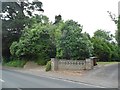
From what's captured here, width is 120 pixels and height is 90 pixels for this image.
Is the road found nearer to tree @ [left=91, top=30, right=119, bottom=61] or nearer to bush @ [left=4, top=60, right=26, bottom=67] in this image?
bush @ [left=4, top=60, right=26, bottom=67]

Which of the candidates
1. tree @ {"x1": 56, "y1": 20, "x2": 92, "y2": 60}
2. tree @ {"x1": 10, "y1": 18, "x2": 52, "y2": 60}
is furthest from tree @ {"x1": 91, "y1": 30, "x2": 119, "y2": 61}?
tree @ {"x1": 56, "y1": 20, "x2": 92, "y2": 60}

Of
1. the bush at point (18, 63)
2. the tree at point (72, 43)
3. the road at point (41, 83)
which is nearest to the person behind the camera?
the road at point (41, 83)

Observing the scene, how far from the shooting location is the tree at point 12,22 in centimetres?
5259

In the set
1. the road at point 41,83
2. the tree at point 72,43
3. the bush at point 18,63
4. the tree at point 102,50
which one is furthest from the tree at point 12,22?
the road at point 41,83

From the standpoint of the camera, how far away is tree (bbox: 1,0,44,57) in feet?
173

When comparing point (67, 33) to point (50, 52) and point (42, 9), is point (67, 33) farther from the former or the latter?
point (42, 9)

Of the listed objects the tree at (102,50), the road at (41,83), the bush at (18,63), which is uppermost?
the tree at (102,50)

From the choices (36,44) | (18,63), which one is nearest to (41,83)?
(36,44)

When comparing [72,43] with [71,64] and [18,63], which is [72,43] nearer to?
[71,64]

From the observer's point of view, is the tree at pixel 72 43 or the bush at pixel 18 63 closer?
the tree at pixel 72 43

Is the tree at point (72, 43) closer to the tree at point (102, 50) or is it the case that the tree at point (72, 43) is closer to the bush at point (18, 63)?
the bush at point (18, 63)

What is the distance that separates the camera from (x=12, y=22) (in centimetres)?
5250

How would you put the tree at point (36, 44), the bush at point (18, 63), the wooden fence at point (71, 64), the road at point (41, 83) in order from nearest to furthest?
1. the road at point (41, 83)
2. the wooden fence at point (71, 64)
3. the tree at point (36, 44)
4. the bush at point (18, 63)

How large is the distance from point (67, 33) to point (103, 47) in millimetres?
18089
